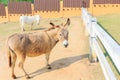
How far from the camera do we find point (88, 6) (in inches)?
990

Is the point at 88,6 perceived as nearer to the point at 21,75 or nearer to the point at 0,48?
the point at 0,48

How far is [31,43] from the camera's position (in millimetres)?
7371

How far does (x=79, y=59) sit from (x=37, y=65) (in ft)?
4.67

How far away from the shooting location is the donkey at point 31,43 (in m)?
7.02

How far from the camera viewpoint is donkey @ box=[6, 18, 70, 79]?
702 centimetres

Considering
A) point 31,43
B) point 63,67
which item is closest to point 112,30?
point 63,67

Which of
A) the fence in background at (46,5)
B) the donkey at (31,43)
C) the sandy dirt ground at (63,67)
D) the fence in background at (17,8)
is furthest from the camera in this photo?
the fence in background at (17,8)

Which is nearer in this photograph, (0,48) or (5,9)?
(0,48)

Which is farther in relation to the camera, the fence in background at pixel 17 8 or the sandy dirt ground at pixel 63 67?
the fence in background at pixel 17 8

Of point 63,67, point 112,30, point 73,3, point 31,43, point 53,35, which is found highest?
point 73,3

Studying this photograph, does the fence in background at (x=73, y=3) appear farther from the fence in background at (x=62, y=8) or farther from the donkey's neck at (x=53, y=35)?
the donkey's neck at (x=53, y=35)

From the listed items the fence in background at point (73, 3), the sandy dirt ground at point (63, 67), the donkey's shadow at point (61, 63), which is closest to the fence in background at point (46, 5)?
the fence in background at point (73, 3)

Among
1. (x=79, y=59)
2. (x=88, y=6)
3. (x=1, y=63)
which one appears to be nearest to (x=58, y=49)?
(x=79, y=59)

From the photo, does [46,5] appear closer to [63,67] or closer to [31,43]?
[63,67]
